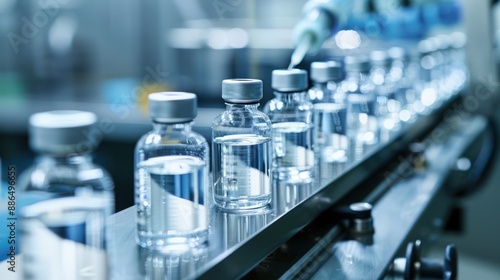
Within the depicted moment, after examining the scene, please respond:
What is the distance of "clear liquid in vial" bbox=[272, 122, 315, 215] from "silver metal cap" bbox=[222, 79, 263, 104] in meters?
0.20

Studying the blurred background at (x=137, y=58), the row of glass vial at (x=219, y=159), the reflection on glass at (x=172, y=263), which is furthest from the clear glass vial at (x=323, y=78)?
the blurred background at (x=137, y=58)

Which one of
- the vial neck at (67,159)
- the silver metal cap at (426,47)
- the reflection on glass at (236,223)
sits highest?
the silver metal cap at (426,47)

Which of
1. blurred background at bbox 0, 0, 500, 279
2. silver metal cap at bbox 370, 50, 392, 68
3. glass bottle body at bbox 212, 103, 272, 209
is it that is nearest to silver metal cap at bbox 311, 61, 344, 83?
glass bottle body at bbox 212, 103, 272, 209

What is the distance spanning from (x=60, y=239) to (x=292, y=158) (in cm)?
58

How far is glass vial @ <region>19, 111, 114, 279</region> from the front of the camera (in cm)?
57

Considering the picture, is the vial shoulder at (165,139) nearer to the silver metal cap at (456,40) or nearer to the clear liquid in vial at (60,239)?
the clear liquid in vial at (60,239)

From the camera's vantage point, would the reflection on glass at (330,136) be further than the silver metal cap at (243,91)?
Yes

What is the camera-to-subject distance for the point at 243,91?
0.89m

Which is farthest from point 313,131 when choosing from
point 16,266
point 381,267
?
point 16,266

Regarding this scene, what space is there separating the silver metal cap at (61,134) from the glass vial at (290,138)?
46 cm

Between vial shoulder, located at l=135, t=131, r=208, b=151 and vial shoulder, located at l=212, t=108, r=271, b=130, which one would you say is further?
vial shoulder, located at l=212, t=108, r=271, b=130

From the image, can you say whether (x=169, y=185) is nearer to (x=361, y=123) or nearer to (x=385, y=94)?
(x=361, y=123)

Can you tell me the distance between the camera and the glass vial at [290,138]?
41.9 inches

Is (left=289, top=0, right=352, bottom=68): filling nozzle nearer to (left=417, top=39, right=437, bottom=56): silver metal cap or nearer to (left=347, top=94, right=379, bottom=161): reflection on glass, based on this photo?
(left=347, top=94, right=379, bottom=161): reflection on glass
